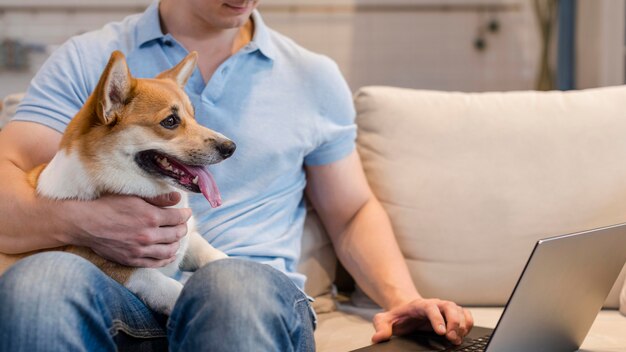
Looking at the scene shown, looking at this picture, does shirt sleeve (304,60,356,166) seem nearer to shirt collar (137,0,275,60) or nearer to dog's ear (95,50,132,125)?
shirt collar (137,0,275,60)

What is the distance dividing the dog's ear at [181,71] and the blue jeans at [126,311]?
1.14ft

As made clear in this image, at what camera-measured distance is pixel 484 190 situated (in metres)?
1.64

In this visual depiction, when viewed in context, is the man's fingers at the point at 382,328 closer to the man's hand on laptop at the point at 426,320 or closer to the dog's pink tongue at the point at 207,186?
the man's hand on laptop at the point at 426,320

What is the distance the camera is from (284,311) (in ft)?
3.43

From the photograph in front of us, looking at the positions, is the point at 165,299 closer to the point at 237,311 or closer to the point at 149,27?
the point at 237,311

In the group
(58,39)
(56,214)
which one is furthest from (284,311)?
(58,39)

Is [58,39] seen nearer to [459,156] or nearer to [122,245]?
[459,156]

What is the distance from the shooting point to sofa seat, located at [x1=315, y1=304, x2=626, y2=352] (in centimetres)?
136

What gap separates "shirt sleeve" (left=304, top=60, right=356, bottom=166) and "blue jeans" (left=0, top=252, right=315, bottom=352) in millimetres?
465

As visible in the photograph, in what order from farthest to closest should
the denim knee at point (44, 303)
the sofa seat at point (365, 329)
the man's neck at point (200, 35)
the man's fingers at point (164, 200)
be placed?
the man's neck at point (200, 35) < the sofa seat at point (365, 329) < the man's fingers at point (164, 200) < the denim knee at point (44, 303)

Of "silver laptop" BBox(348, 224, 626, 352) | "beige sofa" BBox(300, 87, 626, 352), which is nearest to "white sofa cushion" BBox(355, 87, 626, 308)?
"beige sofa" BBox(300, 87, 626, 352)

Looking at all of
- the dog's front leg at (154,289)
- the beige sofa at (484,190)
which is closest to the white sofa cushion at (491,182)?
the beige sofa at (484,190)

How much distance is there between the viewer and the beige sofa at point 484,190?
64.2 inches

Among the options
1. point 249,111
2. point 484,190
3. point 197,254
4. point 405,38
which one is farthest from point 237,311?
point 405,38
